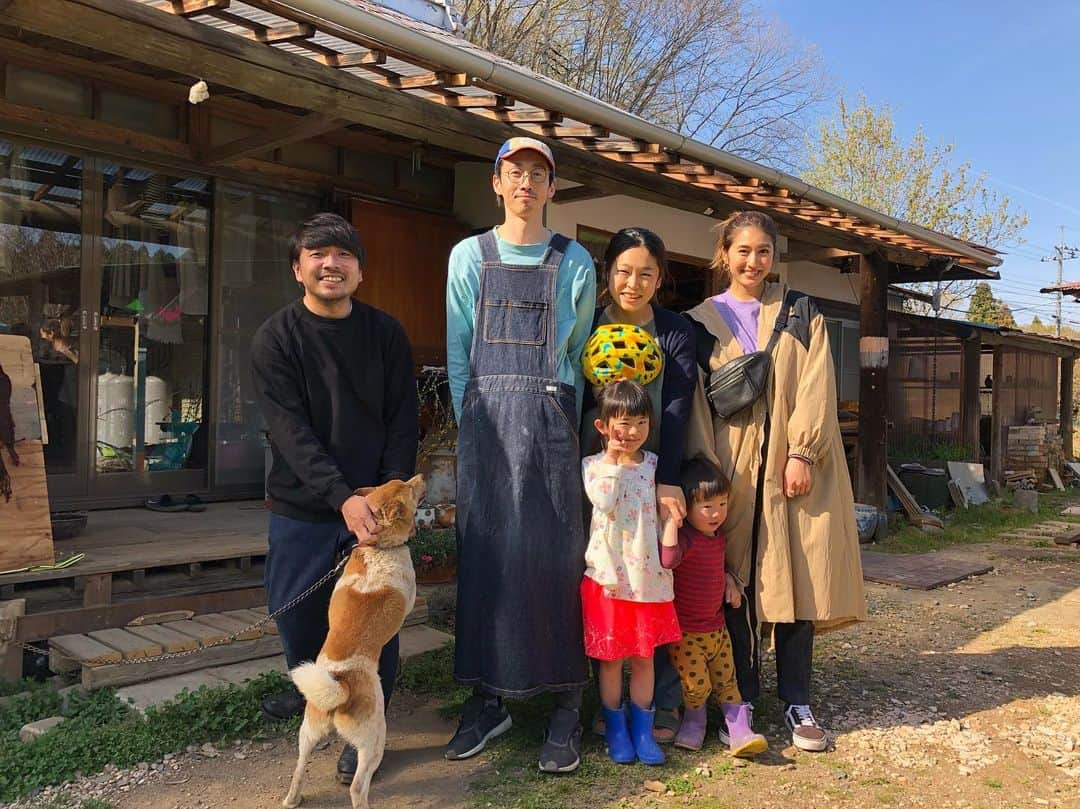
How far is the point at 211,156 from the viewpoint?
17.6ft

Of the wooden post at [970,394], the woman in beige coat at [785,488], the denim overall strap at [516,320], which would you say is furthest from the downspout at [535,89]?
the wooden post at [970,394]

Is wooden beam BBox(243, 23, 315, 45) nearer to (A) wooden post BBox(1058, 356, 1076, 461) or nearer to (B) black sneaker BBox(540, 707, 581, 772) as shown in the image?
(B) black sneaker BBox(540, 707, 581, 772)

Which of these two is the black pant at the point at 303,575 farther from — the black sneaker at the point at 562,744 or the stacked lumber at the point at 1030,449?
the stacked lumber at the point at 1030,449

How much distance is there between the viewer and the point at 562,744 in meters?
2.78

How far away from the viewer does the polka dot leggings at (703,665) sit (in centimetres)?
294

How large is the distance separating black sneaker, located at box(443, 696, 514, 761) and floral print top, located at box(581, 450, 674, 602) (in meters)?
0.64

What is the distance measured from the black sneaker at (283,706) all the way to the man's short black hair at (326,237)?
162 cm

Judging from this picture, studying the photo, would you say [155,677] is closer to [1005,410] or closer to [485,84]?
[485,84]

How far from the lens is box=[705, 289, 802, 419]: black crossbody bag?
296cm

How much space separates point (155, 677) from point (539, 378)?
78.6 inches

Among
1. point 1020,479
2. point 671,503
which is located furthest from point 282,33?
point 1020,479

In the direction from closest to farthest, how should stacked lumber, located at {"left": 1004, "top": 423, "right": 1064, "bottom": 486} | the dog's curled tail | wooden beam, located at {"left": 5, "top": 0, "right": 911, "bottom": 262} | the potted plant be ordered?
1. the dog's curled tail
2. wooden beam, located at {"left": 5, "top": 0, "right": 911, "bottom": 262}
3. the potted plant
4. stacked lumber, located at {"left": 1004, "top": 423, "right": 1064, "bottom": 486}

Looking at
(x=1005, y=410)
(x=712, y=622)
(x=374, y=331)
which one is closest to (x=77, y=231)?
(x=374, y=331)

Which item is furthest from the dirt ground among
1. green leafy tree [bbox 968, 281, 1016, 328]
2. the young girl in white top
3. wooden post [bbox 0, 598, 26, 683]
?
green leafy tree [bbox 968, 281, 1016, 328]
